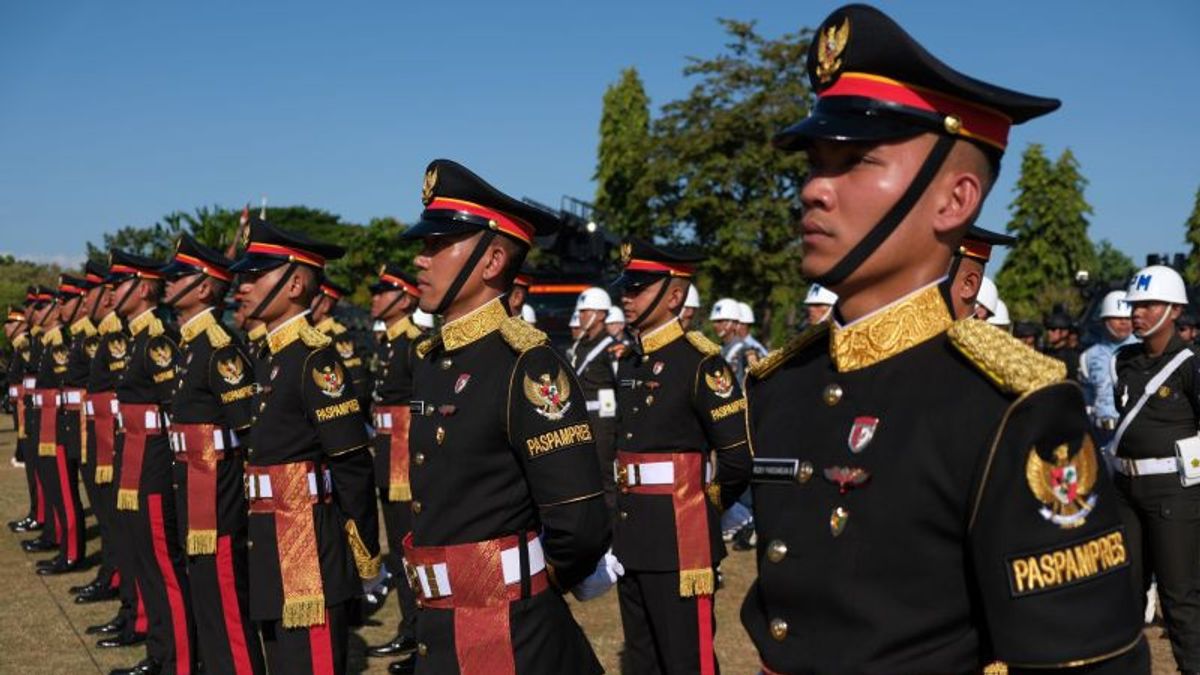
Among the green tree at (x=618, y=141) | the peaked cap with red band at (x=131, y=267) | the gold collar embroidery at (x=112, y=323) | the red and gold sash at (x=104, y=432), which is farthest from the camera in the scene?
the green tree at (x=618, y=141)

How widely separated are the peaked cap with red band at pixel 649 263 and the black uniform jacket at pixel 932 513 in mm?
4572

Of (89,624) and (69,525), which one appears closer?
(89,624)

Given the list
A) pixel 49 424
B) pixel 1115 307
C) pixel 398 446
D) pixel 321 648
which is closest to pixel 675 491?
pixel 321 648

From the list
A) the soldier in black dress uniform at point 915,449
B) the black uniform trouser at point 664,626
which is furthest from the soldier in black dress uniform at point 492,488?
the black uniform trouser at point 664,626

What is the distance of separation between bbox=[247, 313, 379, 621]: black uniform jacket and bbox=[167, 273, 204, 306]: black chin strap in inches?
69.2

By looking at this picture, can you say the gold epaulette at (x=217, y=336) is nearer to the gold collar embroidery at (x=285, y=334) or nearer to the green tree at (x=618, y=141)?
the gold collar embroidery at (x=285, y=334)

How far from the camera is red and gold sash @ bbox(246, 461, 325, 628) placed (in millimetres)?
5520

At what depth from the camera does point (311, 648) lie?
5512mm

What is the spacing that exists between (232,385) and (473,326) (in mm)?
3061

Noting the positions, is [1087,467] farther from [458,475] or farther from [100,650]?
[100,650]

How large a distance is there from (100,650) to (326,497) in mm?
4075

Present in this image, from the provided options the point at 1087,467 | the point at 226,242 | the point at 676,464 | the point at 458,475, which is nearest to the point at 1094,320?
the point at 676,464

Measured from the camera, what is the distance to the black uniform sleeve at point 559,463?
152 inches

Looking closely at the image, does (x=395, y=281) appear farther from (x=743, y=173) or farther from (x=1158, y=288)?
(x=743, y=173)
